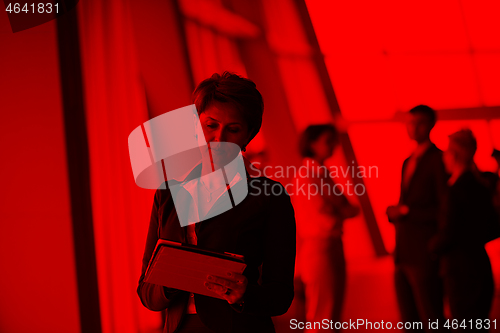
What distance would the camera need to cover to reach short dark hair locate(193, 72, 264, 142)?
44.9 inches

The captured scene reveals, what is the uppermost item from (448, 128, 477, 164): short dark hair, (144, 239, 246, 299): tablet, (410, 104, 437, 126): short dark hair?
(410, 104, 437, 126): short dark hair

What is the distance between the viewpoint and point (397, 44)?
8.39ft

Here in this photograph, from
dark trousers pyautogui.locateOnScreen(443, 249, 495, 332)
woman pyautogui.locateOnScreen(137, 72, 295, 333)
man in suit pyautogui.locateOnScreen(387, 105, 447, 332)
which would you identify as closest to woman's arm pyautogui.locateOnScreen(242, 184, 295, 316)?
woman pyautogui.locateOnScreen(137, 72, 295, 333)

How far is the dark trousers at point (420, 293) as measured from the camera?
93.9 inches

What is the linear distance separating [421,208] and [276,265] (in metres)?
1.71

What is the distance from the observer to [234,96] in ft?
3.75

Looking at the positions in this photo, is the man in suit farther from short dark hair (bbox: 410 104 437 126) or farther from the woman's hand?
the woman's hand

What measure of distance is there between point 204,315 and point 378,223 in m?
1.72

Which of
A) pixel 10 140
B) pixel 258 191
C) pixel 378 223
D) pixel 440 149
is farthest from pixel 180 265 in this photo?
pixel 10 140

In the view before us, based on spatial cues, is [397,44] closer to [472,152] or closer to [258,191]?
[472,152]

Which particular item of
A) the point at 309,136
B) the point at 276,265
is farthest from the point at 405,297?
the point at 276,265

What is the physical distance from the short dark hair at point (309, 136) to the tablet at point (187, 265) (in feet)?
5.48

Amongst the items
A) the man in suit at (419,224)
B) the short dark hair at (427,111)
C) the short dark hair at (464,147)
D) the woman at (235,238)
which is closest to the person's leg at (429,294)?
the man in suit at (419,224)

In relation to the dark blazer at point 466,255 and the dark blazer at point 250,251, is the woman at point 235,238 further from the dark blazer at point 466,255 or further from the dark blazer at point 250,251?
the dark blazer at point 466,255
